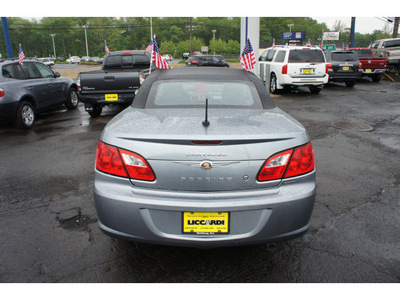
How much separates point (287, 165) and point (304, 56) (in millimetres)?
11817

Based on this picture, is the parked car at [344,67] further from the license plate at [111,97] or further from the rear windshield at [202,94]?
the rear windshield at [202,94]

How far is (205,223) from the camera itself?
2.26 m

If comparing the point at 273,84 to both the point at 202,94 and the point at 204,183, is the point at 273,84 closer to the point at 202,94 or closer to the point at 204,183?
the point at 202,94

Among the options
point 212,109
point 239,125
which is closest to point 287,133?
point 239,125

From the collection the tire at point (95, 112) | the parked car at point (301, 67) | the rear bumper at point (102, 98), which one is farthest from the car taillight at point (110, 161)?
the parked car at point (301, 67)

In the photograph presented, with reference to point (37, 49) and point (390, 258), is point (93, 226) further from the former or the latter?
point (37, 49)

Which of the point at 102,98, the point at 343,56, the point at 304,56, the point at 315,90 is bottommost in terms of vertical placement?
the point at 315,90

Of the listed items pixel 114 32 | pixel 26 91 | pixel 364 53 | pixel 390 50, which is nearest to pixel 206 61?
pixel 364 53

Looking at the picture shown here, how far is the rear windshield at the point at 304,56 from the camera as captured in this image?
1297 cm

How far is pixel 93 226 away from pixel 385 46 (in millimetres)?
25477

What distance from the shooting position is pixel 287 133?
2424 mm

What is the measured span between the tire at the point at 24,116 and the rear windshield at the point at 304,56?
9305mm

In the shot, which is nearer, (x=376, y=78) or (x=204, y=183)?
(x=204, y=183)

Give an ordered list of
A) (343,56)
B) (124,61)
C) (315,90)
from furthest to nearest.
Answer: (343,56) → (315,90) → (124,61)
